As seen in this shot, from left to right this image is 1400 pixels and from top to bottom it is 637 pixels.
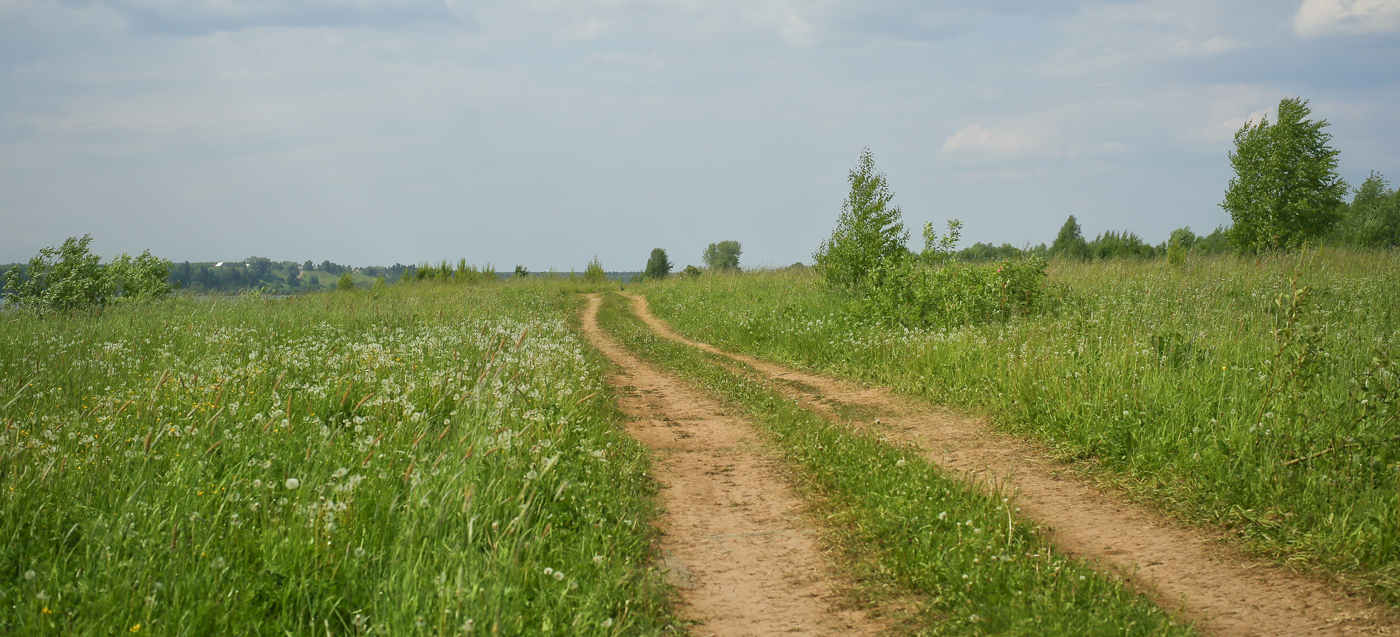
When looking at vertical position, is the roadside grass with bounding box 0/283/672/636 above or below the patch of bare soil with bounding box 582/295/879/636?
above

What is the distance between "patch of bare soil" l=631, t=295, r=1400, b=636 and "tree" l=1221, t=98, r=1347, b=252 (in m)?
32.2

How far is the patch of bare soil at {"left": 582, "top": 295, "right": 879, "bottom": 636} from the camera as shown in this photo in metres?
3.78

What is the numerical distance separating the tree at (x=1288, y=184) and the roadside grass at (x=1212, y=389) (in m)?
21.4

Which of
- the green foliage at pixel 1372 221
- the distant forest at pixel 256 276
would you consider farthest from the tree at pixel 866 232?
the green foliage at pixel 1372 221

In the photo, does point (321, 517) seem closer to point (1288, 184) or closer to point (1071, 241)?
point (1288, 184)

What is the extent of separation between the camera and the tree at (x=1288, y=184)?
30438 mm

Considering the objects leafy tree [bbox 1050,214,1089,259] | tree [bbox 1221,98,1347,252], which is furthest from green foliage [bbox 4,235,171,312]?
leafy tree [bbox 1050,214,1089,259]

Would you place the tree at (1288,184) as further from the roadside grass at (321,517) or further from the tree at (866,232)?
the roadside grass at (321,517)

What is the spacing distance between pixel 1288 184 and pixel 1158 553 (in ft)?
119

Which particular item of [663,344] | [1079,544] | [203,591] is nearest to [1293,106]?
[663,344]

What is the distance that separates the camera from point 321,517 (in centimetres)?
386

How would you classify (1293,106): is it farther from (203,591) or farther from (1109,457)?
(203,591)

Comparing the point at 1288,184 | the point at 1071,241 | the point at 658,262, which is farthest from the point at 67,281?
the point at 1071,241

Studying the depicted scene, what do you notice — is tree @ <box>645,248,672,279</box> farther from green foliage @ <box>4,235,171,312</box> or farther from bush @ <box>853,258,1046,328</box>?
bush @ <box>853,258,1046,328</box>
